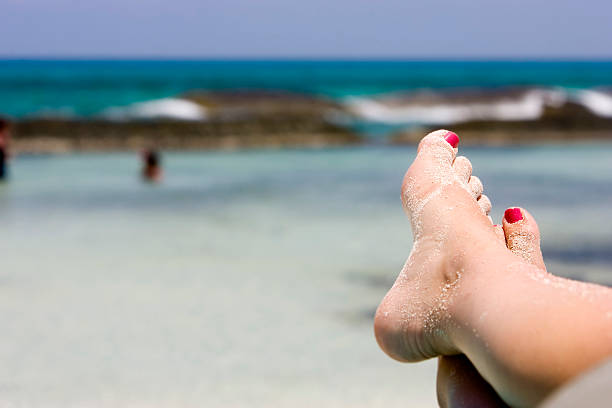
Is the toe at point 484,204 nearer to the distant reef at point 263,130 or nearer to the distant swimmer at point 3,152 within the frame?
the distant swimmer at point 3,152

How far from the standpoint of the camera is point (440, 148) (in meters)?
1.99

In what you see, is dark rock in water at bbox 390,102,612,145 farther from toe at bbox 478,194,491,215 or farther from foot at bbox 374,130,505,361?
foot at bbox 374,130,505,361

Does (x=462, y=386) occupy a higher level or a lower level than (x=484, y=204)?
lower

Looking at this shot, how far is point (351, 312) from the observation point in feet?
9.36

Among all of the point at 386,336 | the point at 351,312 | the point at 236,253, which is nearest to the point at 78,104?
the point at 236,253

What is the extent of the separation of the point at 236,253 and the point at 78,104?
1430cm

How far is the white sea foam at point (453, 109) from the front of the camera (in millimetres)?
14918

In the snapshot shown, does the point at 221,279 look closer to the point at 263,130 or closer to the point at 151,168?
the point at 151,168

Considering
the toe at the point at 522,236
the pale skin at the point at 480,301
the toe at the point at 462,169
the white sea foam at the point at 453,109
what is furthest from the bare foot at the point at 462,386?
the white sea foam at the point at 453,109

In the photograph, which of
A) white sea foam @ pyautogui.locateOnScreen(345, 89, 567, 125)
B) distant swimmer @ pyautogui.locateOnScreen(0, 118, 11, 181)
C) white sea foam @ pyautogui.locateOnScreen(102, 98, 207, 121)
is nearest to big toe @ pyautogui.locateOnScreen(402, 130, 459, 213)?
distant swimmer @ pyautogui.locateOnScreen(0, 118, 11, 181)

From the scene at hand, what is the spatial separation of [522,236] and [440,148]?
0.34m

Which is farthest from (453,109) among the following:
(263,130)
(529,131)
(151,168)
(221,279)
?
(221,279)

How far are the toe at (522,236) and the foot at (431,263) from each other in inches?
5.7

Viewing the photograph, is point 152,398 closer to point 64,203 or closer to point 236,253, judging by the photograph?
point 236,253
